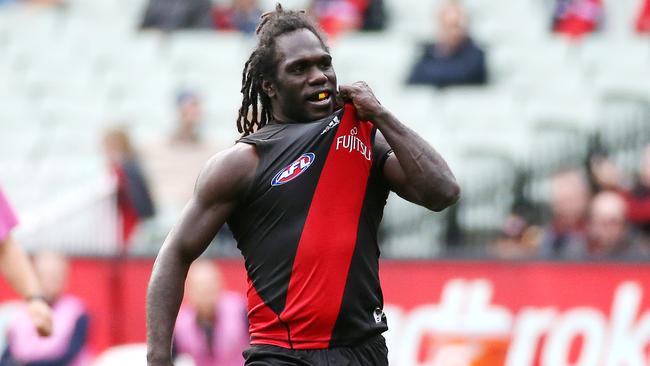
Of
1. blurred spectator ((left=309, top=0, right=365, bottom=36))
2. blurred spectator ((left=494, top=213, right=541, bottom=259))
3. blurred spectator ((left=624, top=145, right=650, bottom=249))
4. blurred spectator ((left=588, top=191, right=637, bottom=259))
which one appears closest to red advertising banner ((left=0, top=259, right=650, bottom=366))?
blurred spectator ((left=588, top=191, right=637, bottom=259))

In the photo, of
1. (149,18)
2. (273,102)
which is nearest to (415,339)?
(273,102)

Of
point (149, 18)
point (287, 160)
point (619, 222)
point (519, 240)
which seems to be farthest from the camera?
point (149, 18)

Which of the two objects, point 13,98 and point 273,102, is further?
point 13,98

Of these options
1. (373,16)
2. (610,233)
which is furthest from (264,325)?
(373,16)

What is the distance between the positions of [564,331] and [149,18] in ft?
22.3

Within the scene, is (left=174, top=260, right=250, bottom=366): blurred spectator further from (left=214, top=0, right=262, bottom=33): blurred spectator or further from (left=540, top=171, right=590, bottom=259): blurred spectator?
(left=214, top=0, right=262, bottom=33): blurred spectator

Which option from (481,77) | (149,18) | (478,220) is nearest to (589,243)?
(478,220)

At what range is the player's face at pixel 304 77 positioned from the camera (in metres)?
4.77

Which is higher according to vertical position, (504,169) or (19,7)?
(19,7)

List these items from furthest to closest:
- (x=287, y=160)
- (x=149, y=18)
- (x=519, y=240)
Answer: (x=149, y=18)
(x=519, y=240)
(x=287, y=160)

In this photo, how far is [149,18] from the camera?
14773 millimetres

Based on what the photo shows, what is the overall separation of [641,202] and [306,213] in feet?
19.9

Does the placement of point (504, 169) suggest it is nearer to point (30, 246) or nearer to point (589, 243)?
point (589, 243)

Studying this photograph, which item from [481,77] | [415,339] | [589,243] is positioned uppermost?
[481,77]
